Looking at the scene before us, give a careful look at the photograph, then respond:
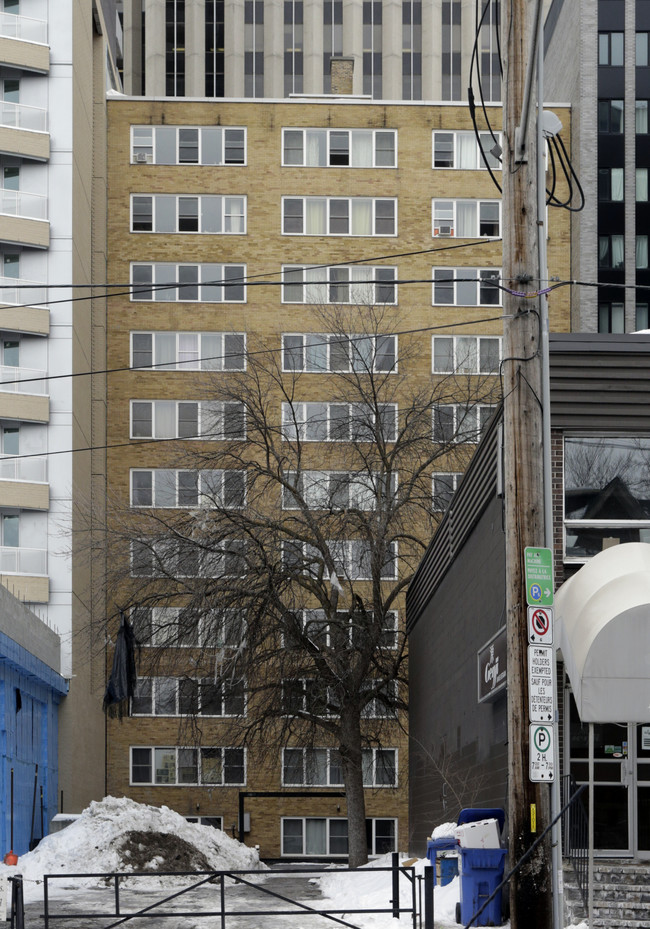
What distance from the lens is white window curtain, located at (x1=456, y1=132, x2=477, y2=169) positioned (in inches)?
2389

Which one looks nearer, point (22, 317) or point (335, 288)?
point (22, 317)

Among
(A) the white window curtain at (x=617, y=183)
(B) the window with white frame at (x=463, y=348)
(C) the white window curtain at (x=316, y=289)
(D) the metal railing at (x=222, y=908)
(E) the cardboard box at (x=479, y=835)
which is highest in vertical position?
(A) the white window curtain at (x=617, y=183)

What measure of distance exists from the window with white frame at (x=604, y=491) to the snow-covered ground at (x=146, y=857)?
5.44 metres

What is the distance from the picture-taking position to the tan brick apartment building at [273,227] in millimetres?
58375

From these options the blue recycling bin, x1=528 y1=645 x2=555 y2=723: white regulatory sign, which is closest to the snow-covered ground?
the blue recycling bin

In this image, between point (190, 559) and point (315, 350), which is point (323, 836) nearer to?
point (315, 350)

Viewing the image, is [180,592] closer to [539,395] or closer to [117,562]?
[117,562]

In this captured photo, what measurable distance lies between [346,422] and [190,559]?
6.42 metres

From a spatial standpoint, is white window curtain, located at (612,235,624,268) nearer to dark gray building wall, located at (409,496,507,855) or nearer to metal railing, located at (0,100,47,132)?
metal railing, located at (0,100,47,132)

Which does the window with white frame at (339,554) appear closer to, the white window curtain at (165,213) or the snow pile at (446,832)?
the snow pile at (446,832)

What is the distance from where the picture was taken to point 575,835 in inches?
628

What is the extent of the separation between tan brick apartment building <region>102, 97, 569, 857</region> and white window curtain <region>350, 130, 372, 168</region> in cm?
6

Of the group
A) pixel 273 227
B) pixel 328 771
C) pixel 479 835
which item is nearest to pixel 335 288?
pixel 273 227

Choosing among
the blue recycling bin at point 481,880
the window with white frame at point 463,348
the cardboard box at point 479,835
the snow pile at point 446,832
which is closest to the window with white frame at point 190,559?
the snow pile at point 446,832
